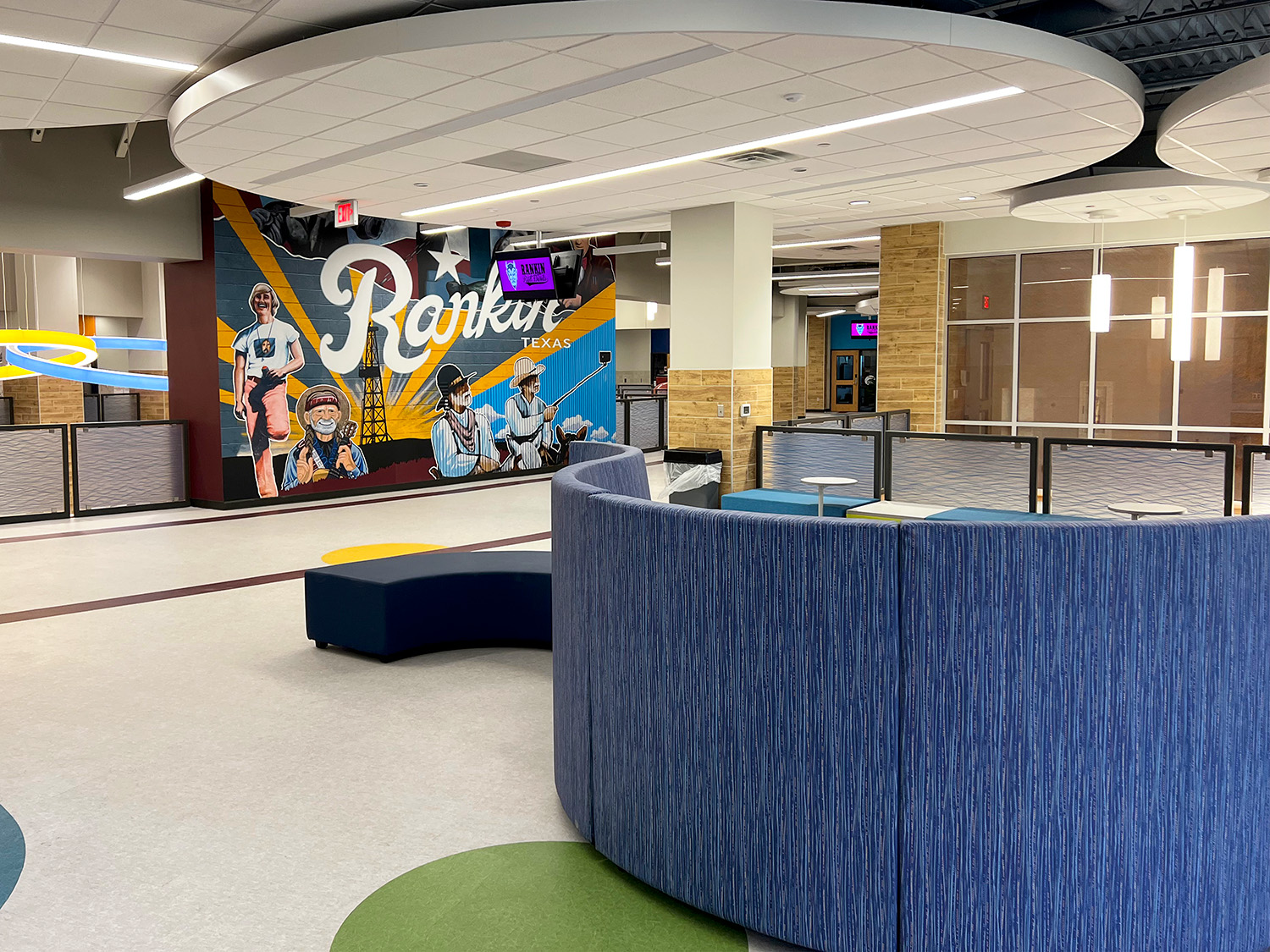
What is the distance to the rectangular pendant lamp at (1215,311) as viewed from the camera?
12414 mm

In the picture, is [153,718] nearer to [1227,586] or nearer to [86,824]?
[86,824]

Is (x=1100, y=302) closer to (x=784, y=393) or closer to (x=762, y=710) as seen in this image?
(x=762, y=710)

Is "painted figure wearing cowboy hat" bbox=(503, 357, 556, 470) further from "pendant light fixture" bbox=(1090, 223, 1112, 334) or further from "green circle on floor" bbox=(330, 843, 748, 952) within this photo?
"green circle on floor" bbox=(330, 843, 748, 952)

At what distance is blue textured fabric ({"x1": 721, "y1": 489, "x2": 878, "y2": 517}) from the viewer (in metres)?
9.89

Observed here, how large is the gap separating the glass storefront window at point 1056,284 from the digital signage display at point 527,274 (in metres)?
6.43

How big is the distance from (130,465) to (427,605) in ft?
26.6

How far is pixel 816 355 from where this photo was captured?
33125 millimetres

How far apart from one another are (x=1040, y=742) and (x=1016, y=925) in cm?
47

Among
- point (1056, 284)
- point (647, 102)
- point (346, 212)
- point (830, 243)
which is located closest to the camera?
point (647, 102)

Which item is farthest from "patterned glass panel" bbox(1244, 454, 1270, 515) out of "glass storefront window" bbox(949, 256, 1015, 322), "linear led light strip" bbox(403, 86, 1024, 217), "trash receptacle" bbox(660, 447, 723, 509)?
"glass storefront window" bbox(949, 256, 1015, 322)

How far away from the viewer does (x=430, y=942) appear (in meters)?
2.93

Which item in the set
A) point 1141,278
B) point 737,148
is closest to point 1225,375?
point 1141,278

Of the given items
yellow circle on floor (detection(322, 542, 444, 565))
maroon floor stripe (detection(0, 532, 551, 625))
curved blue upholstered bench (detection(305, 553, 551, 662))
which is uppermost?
A: curved blue upholstered bench (detection(305, 553, 551, 662))

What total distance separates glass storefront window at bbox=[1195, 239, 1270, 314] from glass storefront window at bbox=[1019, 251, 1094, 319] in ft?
4.26
